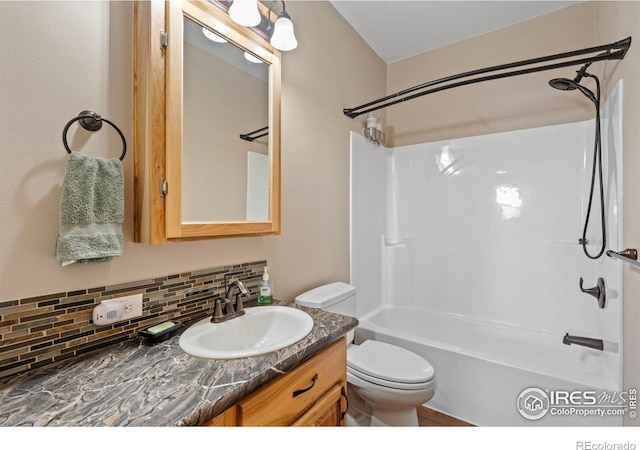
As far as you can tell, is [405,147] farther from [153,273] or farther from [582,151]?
[153,273]

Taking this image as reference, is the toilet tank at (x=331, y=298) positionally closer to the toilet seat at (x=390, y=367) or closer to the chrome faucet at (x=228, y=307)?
the toilet seat at (x=390, y=367)

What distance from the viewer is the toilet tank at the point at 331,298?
5.06 ft

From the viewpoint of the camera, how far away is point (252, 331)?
3.89 ft

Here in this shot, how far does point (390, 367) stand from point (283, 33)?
164 cm

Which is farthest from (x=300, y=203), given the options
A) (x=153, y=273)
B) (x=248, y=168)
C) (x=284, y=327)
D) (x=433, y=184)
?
(x=433, y=184)

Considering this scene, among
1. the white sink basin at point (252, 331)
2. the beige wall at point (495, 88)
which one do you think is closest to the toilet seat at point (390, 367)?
the white sink basin at point (252, 331)

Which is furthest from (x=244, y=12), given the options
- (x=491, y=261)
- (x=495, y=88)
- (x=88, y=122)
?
(x=491, y=261)

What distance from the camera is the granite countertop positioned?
604mm

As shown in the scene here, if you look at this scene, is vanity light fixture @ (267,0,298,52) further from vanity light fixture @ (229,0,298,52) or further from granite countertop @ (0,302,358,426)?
granite countertop @ (0,302,358,426)

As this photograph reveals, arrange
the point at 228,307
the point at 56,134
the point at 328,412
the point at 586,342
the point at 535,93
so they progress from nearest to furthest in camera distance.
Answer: the point at 56,134 < the point at 328,412 < the point at 228,307 < the point at 586,342 < the point at 535,93

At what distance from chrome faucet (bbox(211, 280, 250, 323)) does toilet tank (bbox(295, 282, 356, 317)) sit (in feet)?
1.39

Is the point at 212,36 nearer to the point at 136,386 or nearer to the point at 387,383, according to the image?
the point at 136,386

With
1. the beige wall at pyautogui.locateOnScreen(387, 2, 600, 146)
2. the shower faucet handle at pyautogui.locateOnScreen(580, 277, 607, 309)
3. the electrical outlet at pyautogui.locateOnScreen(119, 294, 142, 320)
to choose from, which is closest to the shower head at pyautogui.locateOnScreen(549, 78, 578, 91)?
the beige wall at pyautogui.locateOnScreen(387, 2, 600, 146)

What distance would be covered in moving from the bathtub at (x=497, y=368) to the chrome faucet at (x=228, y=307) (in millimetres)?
Answer: 1148
